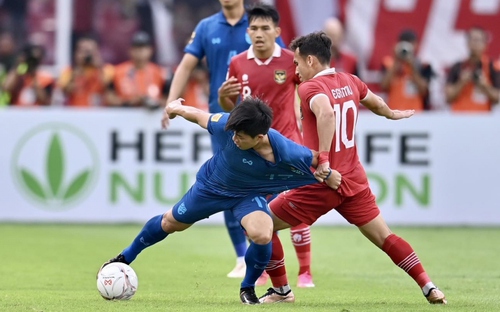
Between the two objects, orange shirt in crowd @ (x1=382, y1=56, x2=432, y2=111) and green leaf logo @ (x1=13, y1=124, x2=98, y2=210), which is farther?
orange shirt in crowd @ (x1=382, y1=56, x2=432, y2=111)

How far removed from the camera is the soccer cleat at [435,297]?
24.9 ft

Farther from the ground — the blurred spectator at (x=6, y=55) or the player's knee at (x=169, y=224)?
the blurred spectator at (x=6, y=55)

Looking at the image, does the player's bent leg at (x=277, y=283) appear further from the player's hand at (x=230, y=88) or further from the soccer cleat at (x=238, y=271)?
the soccer cleat at (x=238, y=271)

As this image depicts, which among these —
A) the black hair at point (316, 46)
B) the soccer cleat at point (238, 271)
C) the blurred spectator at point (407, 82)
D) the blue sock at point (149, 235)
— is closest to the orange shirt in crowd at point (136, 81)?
the blurred spectator at point (407, 82)

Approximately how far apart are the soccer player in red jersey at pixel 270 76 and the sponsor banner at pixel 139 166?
205 inches

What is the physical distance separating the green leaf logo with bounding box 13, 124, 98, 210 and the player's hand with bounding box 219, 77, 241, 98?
5806mm

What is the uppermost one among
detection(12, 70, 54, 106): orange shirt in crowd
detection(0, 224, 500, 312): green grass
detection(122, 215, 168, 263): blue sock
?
detection(12, 70, 54, 106): orange shirt in crowd

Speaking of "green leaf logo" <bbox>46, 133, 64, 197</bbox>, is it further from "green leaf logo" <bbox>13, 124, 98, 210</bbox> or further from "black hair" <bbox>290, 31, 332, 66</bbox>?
"black hair" <bbox>290, 31, 332, 66</bbox>

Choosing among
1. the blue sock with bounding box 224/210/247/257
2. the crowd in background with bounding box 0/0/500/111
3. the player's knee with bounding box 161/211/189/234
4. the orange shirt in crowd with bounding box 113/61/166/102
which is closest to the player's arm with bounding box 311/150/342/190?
the player's knee with bounding box 161/211/189/234

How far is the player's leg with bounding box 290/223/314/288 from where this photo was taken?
906cm

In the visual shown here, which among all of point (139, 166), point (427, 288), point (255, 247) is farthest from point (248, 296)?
point (139, 166)

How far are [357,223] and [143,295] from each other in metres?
1.74

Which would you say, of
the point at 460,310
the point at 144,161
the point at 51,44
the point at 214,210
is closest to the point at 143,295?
the point at 214,210

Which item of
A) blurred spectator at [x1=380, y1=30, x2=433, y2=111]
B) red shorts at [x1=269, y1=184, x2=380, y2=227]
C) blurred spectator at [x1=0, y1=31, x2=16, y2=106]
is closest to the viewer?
red shorts at [x1=269, y1=184, x2=380, y2=227]
